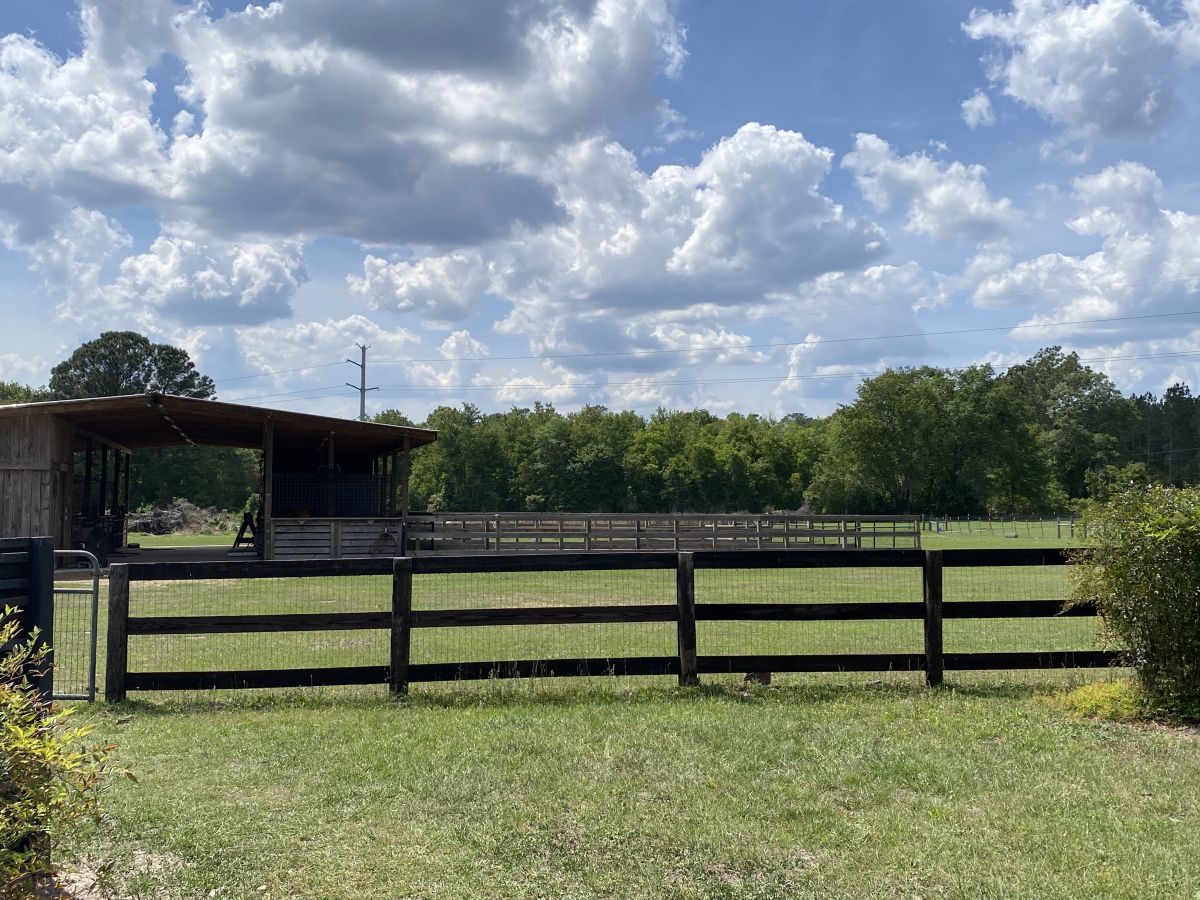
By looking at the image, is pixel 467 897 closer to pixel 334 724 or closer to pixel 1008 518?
pixel 334 724

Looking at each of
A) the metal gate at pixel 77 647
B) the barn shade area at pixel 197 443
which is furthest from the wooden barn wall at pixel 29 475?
the metal gate at pixel 77 647

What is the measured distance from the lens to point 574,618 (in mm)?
7891

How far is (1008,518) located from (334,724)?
67.8 metres

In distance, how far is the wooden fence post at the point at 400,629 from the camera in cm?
773

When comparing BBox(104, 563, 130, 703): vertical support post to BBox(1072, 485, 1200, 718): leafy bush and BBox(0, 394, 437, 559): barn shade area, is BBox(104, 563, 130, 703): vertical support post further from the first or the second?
BBox(0, 394, 437, 559): barn shade area

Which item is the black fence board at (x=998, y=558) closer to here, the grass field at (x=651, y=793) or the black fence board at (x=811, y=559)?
the black fence board at (x=811, y=559)

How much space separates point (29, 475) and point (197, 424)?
568 cm

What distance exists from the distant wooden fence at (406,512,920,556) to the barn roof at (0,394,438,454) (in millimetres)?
3017

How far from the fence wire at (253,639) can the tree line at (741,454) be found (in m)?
54.3

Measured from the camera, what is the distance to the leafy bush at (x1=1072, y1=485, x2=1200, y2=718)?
665 centimetres

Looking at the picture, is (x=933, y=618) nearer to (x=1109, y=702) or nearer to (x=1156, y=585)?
(x=1109, y=702)

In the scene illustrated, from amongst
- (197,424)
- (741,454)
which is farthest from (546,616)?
(741,454)

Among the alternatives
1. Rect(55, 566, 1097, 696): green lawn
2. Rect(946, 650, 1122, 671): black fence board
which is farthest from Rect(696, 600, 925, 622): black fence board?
Rect(55, 566, 1097, 696): green lawn

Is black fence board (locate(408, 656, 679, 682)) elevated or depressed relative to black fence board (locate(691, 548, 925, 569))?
depressed
